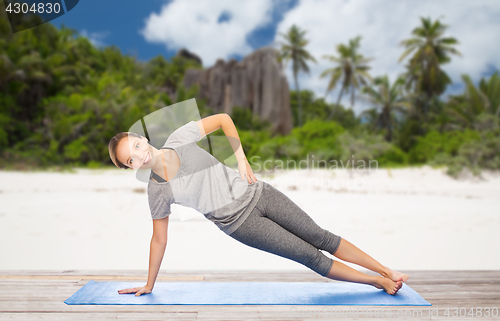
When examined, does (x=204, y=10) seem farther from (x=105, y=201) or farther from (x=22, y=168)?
(x=105, y=201)

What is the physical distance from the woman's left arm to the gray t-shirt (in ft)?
0.19

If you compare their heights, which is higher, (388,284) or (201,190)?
(201,190)

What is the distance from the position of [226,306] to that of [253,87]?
17.9 metres

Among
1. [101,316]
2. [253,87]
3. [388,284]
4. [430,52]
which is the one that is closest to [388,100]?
[430,52]

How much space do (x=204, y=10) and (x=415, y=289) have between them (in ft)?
102

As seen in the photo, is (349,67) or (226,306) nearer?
(226,306)

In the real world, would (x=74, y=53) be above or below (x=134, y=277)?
above

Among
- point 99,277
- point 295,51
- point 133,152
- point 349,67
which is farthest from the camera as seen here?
point 295,51

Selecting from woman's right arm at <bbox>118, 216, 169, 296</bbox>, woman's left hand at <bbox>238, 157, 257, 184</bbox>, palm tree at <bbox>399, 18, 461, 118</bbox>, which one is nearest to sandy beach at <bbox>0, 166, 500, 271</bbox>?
woman's right arm at <bbox>118, 216, 169, 296</bbox>

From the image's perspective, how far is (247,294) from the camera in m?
1.98

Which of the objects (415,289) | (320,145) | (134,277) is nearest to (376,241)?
(415,289)

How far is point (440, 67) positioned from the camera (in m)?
16.1

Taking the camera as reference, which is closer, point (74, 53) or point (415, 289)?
point (415, 289)

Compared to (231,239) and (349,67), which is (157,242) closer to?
(231,239)
